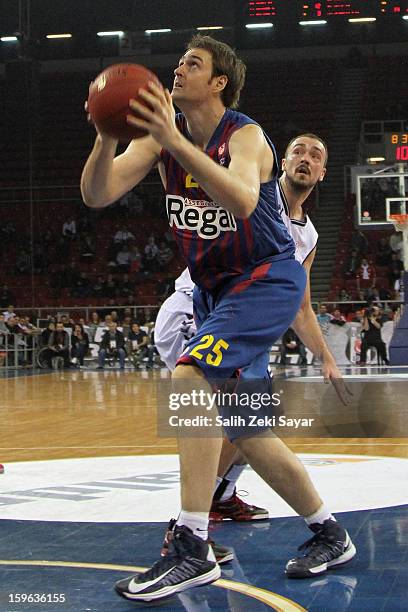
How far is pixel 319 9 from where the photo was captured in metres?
24.6

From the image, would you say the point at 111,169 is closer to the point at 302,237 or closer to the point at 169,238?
the point at 302,237

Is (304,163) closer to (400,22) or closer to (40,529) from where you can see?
(40,529)

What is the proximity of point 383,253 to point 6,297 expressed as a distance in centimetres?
985

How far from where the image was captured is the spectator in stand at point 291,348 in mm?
21328

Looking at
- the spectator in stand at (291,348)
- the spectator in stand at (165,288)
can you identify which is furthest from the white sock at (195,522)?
the spectator in stand at (165,288)

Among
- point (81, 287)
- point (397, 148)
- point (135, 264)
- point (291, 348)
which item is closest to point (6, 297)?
point (81, 287)

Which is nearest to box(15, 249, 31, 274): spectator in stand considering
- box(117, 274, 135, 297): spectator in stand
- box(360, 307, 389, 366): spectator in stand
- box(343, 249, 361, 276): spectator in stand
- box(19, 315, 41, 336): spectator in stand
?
box(117, 274, 135, 297): spectator in stand

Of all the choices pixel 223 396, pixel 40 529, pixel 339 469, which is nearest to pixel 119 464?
pixel 339 469

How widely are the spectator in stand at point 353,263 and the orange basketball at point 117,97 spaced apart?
22044 mm

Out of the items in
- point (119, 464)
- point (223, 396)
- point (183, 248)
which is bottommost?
point (119, 464)

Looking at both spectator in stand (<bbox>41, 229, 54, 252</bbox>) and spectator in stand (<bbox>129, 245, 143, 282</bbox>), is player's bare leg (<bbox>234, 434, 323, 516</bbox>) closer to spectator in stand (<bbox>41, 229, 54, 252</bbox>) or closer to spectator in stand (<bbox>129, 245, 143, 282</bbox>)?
spectator in stand (<bbox>129, 245, 143, 282</bbox>)

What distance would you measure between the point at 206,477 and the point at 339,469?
10.0 ft

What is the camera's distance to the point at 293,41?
1233 inches

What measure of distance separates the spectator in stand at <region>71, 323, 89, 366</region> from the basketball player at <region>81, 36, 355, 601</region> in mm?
19127
